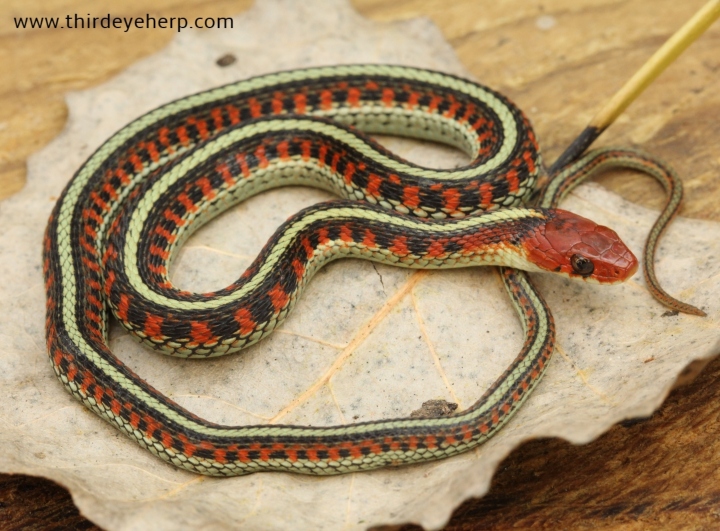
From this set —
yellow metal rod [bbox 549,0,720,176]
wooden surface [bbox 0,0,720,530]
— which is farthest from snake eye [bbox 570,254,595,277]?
yellow metal rod [bbox 549,0,720,176]

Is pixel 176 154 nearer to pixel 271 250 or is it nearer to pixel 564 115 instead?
pixel 271 250

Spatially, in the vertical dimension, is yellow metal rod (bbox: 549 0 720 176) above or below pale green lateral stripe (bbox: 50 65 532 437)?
above

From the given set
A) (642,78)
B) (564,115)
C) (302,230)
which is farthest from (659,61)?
(302,230)

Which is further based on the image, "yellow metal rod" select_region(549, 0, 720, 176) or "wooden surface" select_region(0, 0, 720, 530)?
"yellow metal rod" select_region(549, 0, 720, 176)

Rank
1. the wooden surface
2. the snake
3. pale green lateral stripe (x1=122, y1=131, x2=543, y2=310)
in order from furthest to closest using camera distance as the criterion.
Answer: pale green lateral stripe (x1=122, y1=131, x2=543, y2=310)
the snake
the wooden surface

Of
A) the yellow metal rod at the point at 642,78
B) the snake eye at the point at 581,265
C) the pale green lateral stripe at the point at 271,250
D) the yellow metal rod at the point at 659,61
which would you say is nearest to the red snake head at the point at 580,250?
the snake eye at the point at 581,265

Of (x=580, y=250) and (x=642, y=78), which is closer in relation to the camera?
(x=580, y=250)

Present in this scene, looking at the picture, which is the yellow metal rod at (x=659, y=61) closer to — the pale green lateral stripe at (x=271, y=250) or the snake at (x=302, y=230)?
the snake at (x=302, y=230)

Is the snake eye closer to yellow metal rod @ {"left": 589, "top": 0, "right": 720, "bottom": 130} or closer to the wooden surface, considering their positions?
the wooden surface
